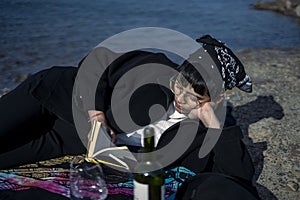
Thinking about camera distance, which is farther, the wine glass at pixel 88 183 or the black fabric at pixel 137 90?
the black fabric at pixel 137 90

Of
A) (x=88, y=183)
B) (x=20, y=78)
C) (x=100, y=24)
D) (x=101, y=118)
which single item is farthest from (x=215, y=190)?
(x=100, y=24)

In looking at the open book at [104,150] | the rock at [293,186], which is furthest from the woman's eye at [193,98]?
the rock at [293,186]

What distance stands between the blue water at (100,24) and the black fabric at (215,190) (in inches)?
217

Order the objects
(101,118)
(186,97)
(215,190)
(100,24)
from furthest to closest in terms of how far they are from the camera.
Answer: (100,24) < (101,118) < (186,97) < (215,190)

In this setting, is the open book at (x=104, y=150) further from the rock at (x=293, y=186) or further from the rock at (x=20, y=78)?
the rock at (x=20, y=78)

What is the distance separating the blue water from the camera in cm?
939

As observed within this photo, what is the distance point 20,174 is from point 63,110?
1.73ft

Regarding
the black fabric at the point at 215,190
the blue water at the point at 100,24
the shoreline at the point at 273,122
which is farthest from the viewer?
the blue water at the point at 100,24

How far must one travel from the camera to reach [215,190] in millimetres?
2514

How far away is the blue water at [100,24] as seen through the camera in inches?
370

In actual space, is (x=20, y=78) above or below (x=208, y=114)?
below

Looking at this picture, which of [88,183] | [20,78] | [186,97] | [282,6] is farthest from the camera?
[282,6]

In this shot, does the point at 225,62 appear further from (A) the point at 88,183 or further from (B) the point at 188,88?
(A) the point at 88,183

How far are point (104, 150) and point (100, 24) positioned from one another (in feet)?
30.7
